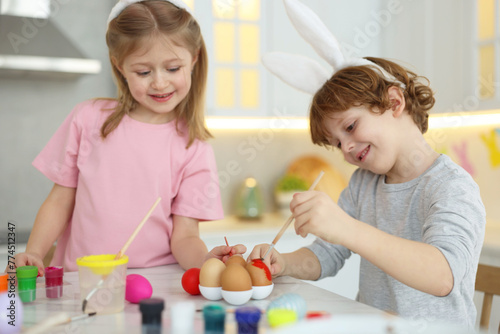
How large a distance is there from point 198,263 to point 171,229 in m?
0.23

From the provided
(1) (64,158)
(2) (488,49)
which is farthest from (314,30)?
(2) (488,49)

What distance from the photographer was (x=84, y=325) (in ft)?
2.42

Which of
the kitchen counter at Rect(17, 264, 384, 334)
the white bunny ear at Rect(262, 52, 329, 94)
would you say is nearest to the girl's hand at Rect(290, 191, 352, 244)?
the kitchen counter at Rect(17, 264, 384, 334)

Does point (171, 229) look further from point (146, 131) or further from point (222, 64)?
point (222, 64)

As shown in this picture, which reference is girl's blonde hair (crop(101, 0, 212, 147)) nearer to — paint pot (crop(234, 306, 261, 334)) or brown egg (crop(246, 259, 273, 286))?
brown egg (crop(246, 259, 273, 286))

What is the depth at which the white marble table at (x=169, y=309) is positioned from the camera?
72 centimetres

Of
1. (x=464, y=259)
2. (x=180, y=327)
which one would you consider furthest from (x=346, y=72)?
(x=180, y=327)

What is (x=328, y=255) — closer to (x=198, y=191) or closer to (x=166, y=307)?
(x=198, y=191)

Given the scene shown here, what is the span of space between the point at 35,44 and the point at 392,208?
2.07 metres

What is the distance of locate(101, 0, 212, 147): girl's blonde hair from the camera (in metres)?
1.32

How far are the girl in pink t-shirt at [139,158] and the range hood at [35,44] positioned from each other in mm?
1234

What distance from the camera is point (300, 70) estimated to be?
1.34 metres

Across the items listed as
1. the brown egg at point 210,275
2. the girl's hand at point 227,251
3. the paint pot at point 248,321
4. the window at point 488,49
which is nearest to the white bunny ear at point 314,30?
the girl's hand at point 227,251

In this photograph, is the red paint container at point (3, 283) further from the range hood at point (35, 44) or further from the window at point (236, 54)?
the window at point (236, 54)
